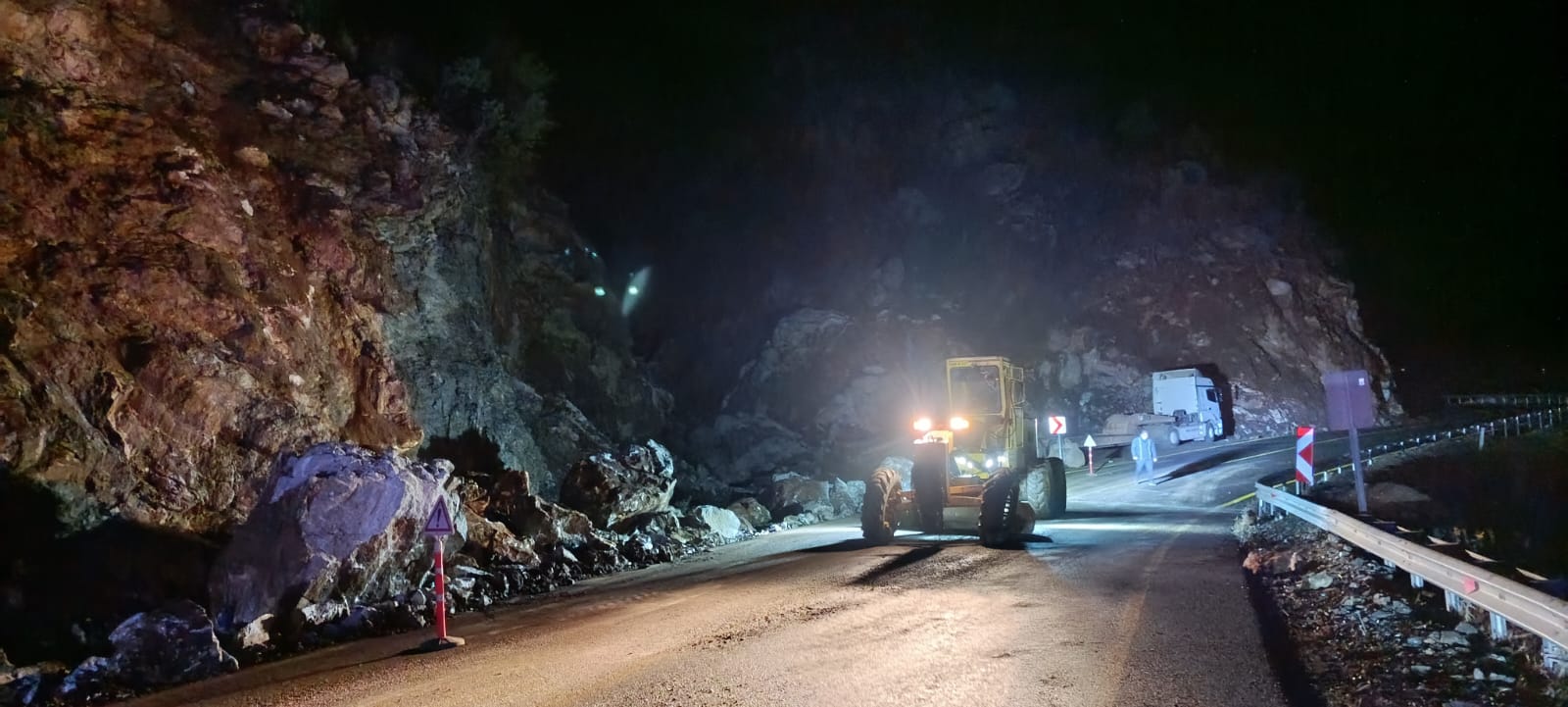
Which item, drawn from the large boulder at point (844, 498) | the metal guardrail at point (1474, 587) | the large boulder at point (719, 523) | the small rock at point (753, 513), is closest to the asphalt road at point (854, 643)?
the metal guardrail at point (1474, 587)

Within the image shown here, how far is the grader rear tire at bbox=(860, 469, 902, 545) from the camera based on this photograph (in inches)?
630

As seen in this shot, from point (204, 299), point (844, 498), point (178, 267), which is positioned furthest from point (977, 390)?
point (178, 267)

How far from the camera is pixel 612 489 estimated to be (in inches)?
809

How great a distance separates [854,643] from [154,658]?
284 inches

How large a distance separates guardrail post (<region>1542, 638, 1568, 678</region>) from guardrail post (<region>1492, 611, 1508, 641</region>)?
0.63m

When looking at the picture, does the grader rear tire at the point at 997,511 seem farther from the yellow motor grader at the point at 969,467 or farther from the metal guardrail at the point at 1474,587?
the metal guardrail at the point at 1474,587

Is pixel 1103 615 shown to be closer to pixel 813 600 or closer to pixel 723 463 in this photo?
pixel 813 600

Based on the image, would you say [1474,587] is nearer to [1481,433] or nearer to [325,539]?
[325,539]

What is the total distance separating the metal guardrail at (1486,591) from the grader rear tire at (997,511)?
5507mm

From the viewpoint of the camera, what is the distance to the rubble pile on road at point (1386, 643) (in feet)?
19.2

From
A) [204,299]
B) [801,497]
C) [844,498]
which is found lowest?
[844,498]

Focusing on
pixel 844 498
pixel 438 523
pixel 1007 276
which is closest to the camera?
pixel 438 523

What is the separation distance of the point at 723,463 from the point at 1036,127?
27.3 m

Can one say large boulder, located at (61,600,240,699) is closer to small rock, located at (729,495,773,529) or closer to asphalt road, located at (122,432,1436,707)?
asphalt road, located at (122,432,1436,707)
